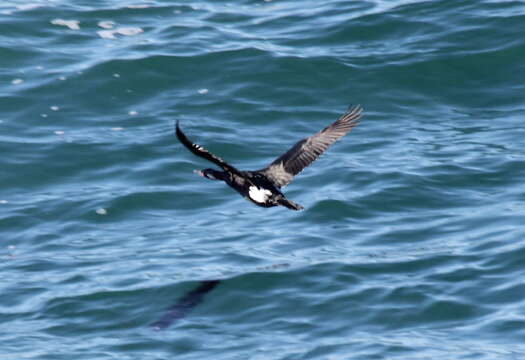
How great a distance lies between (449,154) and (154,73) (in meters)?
4.39

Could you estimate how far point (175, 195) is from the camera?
43.4 ft

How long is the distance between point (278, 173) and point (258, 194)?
2.12 feet

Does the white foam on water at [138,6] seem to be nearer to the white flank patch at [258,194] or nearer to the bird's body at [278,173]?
the bird's body at [278,173]

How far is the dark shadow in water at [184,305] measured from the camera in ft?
34.7

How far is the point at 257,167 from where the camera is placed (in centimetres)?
1354

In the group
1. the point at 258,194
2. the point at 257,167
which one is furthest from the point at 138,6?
the point at 258,194

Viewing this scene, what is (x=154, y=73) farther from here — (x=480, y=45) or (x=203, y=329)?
(x=203, y=329)

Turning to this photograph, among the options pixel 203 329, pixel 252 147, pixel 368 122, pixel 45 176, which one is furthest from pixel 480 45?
pixel 203 329

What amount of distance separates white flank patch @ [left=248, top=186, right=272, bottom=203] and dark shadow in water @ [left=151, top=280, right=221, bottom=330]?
5.34ft

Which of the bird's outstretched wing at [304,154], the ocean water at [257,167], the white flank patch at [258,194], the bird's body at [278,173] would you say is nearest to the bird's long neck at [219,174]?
the bird's body at [278,173]

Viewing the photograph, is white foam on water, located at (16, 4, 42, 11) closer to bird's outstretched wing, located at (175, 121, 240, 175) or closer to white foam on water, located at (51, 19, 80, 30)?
white foam on water, located at (51, 19, 80, 30)

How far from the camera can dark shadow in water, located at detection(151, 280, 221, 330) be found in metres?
10.6

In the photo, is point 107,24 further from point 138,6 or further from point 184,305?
point 184,305

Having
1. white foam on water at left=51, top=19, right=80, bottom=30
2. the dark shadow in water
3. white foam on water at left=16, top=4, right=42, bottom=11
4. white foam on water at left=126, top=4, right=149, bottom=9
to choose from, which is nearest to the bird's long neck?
the dark shadow in water
